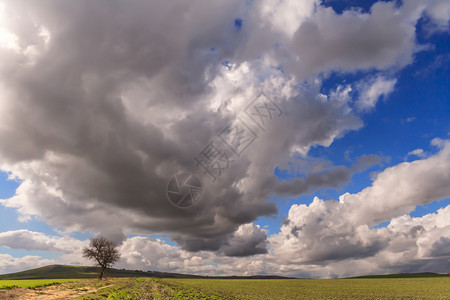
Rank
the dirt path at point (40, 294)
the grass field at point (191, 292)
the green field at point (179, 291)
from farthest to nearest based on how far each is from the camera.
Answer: the green field at point (179, 291) < the grass field at point (191, 292) < the dirt path at point (40, 294)

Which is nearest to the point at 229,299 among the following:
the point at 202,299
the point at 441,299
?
the point at 202,299

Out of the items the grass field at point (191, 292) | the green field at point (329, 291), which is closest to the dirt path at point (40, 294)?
the grass field at point (191, 292)

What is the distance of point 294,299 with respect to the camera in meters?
51.5

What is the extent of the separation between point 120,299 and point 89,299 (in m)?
4.20

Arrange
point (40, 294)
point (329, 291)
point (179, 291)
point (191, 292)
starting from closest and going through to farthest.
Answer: point (40, 294), point (191, 292), point (179, 291), point (329, 291)

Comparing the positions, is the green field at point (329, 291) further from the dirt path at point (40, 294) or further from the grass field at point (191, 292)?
the dirt path at point (40, 294)

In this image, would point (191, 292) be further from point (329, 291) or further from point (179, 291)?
point (329, 291)

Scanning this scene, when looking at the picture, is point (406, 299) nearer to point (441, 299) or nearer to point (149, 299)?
point (441, 299)

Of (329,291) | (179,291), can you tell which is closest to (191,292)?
(179,291)

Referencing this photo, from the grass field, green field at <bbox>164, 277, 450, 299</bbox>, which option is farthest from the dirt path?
green field at <bbox>164, 277, 450, 299</bbox>

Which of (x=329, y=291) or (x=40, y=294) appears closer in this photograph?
(x=40, y=294)

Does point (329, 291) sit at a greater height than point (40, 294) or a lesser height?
lesser

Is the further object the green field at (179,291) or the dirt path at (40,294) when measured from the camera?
the green field at (179,291)

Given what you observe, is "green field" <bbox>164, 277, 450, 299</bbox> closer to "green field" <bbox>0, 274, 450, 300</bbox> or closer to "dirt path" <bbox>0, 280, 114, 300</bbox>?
"green field" <bbox>0, 274, 450, 300</bbox>
